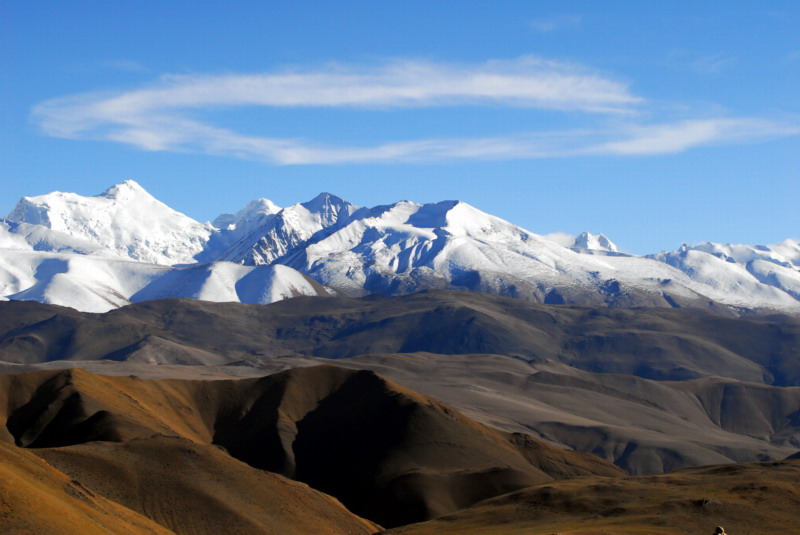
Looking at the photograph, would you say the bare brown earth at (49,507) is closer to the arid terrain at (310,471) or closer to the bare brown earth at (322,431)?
the arid terrain at (310,471)


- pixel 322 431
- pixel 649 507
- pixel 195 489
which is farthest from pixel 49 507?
pixel 322 431

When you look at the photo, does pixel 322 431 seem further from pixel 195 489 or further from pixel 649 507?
pixel 649 507

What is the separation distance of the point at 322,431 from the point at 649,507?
253 feet

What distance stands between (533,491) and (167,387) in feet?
249

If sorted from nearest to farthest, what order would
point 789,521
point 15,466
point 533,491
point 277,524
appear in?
1. point 15,466
2. point 789,521
3. point 277,524
4. point 533,491

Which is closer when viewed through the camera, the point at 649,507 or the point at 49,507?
the point at 49,507

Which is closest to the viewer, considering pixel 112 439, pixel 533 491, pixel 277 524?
pixel 277 524

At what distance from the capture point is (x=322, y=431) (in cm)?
17612

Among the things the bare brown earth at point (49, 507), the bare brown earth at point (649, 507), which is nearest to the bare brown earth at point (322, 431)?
the bare brown earth at point (649, 507)

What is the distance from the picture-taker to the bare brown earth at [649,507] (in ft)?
326

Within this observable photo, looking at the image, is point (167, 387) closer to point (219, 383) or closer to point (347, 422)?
point (219, 383)

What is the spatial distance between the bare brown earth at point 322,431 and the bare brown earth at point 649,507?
83.9ft

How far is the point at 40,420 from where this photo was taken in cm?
15288

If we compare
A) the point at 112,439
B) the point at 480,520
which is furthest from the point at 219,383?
the point at 480,520
